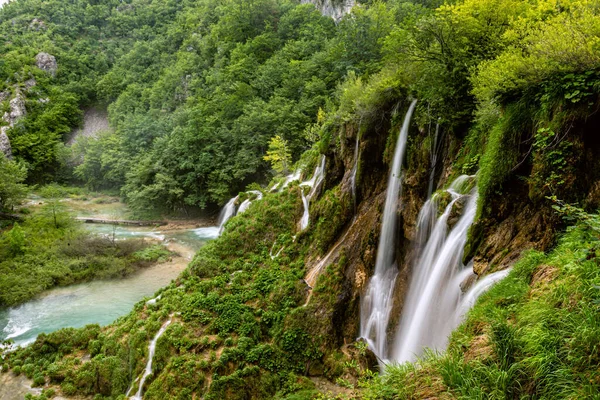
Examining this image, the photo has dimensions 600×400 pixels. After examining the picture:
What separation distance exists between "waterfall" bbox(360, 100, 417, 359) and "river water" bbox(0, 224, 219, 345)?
12592 mm

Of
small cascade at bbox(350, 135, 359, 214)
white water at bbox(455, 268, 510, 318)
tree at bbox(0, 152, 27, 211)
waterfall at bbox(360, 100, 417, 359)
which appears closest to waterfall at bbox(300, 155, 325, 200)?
small cascade at bbox(350, 135, 359, 214)

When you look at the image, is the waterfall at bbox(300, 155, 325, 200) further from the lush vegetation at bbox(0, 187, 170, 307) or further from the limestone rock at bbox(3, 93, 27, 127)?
the limestone rock at bbox(3, 93, 27, 127)

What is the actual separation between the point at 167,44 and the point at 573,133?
68.8 metres

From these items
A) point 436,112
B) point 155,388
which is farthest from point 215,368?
point 436,112

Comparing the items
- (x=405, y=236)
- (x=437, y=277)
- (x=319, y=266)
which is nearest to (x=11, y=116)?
(x=319, y=266)

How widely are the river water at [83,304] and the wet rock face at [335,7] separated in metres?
39.1

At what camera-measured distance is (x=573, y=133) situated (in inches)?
242

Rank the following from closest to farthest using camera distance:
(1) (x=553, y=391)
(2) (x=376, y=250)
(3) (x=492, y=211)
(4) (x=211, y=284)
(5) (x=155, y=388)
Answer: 1. (1) (x=553, y=391)
2. (3) (x=492, y=211)
3. (5) (x=155, y=388)
4. (2) (x=376, y=250)
5. (4) (x=211, y=284)

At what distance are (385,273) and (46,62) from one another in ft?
234

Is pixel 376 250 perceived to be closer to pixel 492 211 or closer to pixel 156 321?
pixel 492 211

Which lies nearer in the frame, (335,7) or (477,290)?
(477,290)

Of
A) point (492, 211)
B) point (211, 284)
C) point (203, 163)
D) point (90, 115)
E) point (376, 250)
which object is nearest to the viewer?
point (492, 211)

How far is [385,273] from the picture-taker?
1168cm

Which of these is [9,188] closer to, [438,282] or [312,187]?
[312,187]
